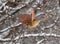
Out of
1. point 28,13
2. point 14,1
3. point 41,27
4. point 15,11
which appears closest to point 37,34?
point 41,27

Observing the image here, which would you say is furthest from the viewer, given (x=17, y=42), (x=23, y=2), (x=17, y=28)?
(x=23, y=2)

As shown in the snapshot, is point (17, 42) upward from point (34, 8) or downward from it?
downward

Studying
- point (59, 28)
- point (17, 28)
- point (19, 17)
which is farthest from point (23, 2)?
point (59, 28)

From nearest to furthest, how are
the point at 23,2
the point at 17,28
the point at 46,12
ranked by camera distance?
the point at 17,28
the point at 46,12
the point at 23,2

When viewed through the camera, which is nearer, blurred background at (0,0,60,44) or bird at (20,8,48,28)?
blurred background at (0,0,60,44)

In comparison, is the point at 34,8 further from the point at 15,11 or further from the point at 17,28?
the point at 17,28

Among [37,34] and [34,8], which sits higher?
[34,8]

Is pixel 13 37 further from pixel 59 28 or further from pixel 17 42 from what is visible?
pixel 59 28

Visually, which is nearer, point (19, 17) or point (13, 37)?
point (13, 37)

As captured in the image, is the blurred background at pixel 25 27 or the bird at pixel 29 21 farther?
the bird at pixel 29 21
